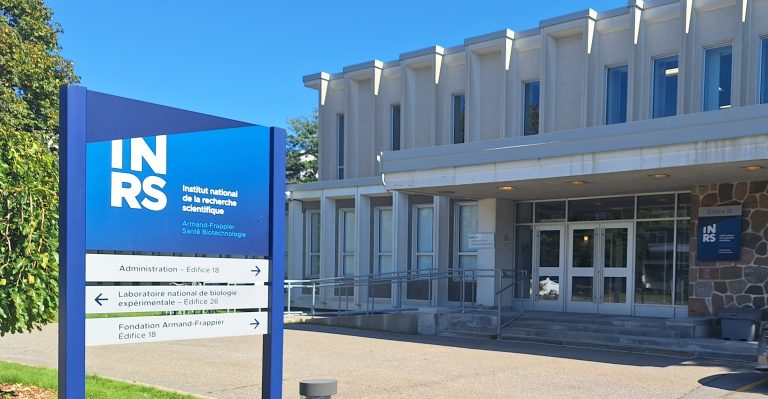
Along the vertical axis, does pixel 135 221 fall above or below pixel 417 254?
above

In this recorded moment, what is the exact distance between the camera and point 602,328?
1391 centimetres

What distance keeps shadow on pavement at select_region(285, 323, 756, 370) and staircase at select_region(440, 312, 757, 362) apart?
0.96 ft

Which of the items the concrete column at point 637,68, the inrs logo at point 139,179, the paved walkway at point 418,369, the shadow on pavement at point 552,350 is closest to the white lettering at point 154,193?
the inrs logo at point 139,179

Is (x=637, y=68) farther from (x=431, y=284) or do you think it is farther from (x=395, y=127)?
(x=395, y=127)

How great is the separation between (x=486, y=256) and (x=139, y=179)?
1328 centimetres

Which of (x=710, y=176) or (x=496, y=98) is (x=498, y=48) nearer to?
(x=496, y=98)

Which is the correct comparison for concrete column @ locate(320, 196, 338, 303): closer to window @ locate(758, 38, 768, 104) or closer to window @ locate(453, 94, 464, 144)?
window @ locate(453, 94, 464, 144)

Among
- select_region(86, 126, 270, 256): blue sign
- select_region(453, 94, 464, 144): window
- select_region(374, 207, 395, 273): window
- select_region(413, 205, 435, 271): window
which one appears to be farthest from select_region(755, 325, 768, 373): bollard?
select_region(374, 207, 395, 273): window

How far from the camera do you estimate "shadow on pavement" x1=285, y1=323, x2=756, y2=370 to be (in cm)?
1136

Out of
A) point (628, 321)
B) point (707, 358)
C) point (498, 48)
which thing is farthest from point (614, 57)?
point (707, 358)

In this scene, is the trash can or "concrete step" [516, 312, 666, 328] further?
"concrete step" [516, 312, 666, 328]

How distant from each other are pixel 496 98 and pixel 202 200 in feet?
49.8

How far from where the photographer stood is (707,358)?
1198 centimetres

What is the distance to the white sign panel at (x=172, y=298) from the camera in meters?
4.90
